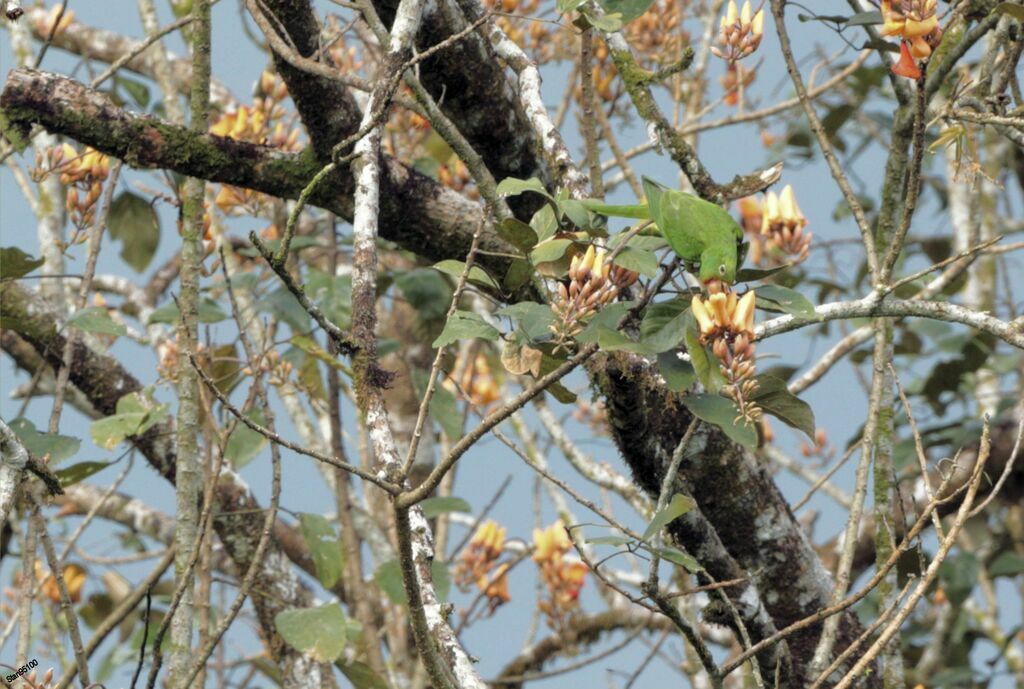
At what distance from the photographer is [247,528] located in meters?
2.79

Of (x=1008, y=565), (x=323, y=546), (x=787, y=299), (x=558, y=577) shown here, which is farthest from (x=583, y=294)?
(x=1008, y=565)

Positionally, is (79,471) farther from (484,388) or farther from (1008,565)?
(1008,565)

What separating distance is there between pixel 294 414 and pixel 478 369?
Result: 3.74 ft

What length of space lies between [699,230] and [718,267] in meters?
0.04

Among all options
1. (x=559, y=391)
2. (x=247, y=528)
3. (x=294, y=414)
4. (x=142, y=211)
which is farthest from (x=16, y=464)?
(x=294, y=414)

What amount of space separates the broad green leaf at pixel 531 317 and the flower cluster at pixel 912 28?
20.2 inches

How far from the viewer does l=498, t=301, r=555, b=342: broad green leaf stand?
51.3 inches

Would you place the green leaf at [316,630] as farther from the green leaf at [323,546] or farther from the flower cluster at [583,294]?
the flower cluster at [583,294]

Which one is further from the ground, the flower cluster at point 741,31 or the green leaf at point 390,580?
the flower cluster at point 741,31

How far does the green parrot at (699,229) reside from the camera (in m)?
1.20

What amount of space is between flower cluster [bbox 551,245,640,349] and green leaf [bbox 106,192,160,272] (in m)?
2.00

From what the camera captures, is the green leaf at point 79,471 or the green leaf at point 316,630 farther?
the green leaf at point 79,471

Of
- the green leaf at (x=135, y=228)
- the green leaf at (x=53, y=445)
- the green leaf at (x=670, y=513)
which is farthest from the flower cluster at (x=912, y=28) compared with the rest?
the green leaf at (x=135, y=228)

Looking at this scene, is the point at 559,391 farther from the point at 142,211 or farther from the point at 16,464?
the point at 142,211
